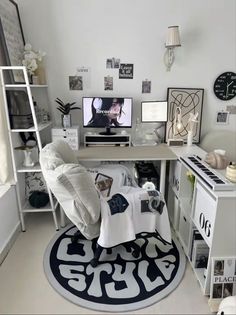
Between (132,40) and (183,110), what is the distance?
36.1 inches

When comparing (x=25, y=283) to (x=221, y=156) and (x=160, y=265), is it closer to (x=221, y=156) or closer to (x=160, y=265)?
(x=160, y=265)

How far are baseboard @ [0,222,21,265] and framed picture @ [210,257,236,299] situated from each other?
1.58 m

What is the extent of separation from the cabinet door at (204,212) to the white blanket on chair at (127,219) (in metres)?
0.24

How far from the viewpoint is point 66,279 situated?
1836 millimetres

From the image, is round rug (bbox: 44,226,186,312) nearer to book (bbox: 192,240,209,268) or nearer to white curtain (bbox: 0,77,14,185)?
book (bbox: 192,240,209,268)

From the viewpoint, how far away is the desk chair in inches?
65.9

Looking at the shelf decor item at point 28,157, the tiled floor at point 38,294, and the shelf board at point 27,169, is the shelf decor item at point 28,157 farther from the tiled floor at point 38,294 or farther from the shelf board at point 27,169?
the tiled floor at point 38,294

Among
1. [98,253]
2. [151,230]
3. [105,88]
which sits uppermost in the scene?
[105,88]

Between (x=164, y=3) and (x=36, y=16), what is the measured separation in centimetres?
128

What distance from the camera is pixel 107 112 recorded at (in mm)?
2637

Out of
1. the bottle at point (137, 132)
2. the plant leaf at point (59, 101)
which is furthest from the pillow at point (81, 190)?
the bottle at point (137, 132)

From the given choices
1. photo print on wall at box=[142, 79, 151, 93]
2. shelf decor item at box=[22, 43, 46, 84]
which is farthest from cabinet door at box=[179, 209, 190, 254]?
shelf decor item at box=[22, 43, 46, 84]

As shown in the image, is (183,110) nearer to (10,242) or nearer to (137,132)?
(137,132)

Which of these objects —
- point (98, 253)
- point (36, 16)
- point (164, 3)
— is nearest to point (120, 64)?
point (164, 3)
